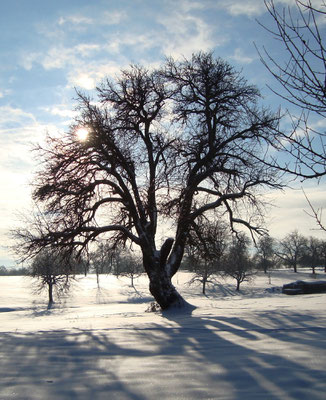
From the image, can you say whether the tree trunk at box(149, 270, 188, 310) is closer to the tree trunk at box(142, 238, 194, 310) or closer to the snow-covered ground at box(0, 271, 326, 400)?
the tree trunk at box(142, 238, 194, 310)

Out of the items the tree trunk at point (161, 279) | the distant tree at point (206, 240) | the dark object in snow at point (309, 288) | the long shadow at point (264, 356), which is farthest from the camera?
the dark object in snow at point (309, 288)

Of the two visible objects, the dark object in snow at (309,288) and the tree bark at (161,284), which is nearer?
the tree bark at (161,284)

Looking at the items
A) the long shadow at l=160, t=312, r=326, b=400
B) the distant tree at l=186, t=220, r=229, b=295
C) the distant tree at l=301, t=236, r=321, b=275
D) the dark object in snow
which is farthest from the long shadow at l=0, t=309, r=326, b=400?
the distant tree at l=301, t=236, r=321, b=275

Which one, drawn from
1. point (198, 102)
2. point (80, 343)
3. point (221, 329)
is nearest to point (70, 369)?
point (80, 343)

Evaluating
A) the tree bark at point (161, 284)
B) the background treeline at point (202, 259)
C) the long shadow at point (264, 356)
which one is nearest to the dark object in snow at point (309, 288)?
the background treeline at point (202, 259)

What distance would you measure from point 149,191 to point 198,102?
446 cm

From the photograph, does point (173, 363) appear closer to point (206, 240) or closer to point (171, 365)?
point (171, 365)

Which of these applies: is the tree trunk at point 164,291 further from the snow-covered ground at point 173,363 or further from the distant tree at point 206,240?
the snow-covered ground at point 173,363

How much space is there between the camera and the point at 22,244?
11367mm

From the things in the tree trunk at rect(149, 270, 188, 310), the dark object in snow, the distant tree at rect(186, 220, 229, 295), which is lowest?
the dark object in snow

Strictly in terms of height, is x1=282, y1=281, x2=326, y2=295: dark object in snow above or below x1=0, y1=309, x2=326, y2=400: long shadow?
below

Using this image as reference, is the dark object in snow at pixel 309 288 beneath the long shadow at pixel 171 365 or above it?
beneath

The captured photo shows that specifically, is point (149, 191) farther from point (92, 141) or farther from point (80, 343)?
point (80, 343)

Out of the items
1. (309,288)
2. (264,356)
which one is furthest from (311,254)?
(264,356)
